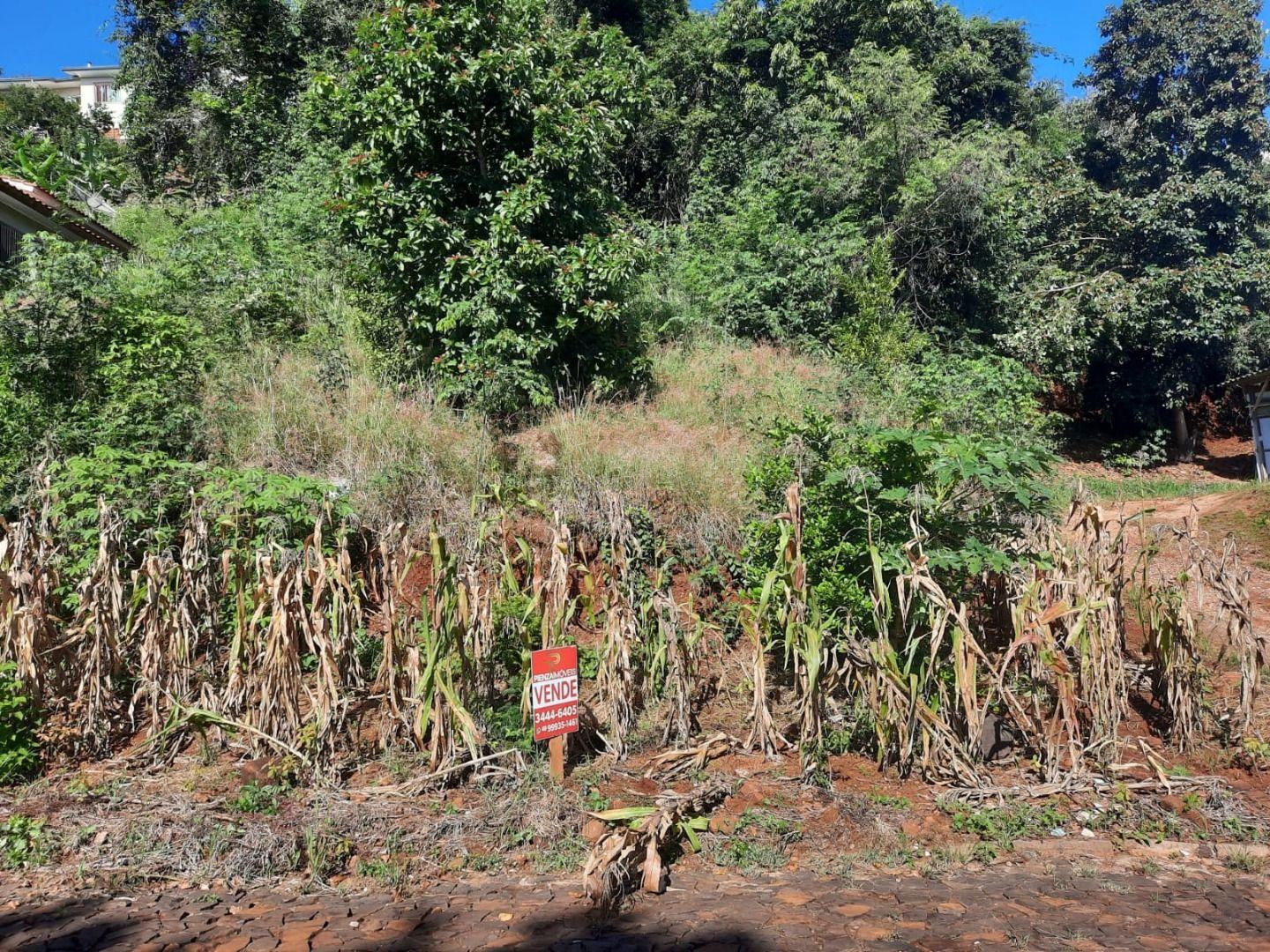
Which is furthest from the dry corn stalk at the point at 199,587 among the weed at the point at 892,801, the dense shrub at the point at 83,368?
the weed at the point at 892,801

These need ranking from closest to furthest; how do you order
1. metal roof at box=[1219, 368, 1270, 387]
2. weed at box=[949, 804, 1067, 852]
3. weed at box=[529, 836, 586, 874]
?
weed at box=[529, 836, 586, 874], weed at box=[949, 804, 1067, 852], metal roof at box=[1219, 368, 1270, 387]

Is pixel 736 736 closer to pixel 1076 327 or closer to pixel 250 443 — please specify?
pixel 250 443

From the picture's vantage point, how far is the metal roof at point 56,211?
496 inches

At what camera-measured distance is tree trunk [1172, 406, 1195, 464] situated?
18.4 meters

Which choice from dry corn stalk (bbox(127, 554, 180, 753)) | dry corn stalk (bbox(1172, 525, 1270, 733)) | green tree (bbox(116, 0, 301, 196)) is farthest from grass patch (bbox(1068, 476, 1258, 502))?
green tree (bbox(116, 0, 301, 196))

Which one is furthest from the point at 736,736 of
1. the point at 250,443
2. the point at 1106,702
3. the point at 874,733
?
the point at 250,443

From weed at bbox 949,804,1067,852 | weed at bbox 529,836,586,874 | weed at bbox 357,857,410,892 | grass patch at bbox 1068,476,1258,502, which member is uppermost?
grass patch at bbox 1068,476,1258,502

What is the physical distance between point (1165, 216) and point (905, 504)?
1531 cm

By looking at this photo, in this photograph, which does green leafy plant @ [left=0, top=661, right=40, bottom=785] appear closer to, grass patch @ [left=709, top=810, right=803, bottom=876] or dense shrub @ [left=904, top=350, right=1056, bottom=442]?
grass patch @ [left=709, top=810, right=803, bottom=876]

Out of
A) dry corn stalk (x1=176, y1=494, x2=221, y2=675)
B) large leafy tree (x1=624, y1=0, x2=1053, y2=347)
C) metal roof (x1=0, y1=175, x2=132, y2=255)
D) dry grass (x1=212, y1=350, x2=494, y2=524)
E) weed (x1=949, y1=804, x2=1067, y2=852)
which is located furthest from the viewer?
large leafy tree (x1=624, y1=0, x2=1053, y2=347)

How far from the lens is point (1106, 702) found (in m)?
4.94

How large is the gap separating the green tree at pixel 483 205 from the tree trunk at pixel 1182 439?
14064 millimetres

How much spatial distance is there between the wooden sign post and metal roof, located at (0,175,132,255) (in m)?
11.0

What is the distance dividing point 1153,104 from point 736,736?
18.4 meters
